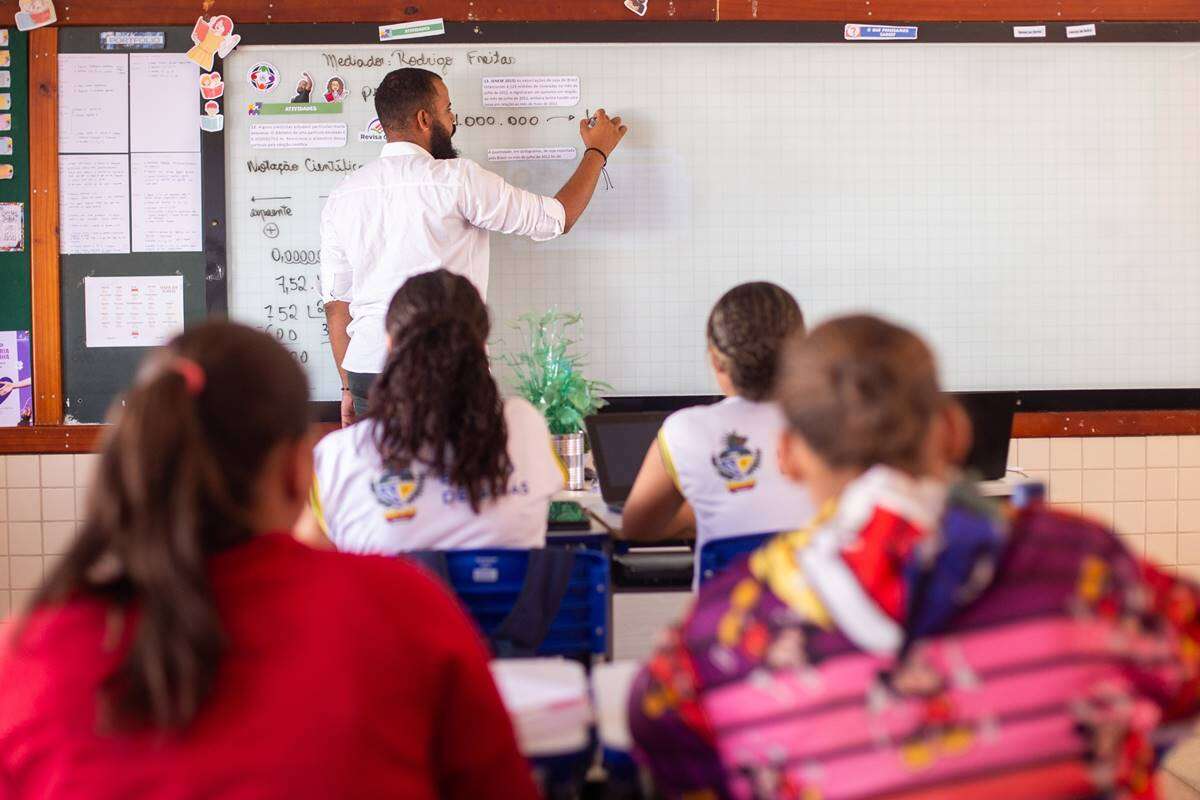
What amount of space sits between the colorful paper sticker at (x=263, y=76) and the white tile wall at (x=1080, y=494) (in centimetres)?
140

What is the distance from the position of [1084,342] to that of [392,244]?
96.5 inches

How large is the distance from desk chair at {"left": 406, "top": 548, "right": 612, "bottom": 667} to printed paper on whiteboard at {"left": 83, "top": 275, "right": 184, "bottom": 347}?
95.9 inches

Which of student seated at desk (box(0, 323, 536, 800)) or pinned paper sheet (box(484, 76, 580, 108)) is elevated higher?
pinned paper sheet (box(484, 76, 580, 108))

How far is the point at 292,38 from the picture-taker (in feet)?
12.5

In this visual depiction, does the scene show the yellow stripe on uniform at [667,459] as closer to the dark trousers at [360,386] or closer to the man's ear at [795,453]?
the man's ear at [795,453]

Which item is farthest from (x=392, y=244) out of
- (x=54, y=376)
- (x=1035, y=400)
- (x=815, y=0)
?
(x=1035, y=400)

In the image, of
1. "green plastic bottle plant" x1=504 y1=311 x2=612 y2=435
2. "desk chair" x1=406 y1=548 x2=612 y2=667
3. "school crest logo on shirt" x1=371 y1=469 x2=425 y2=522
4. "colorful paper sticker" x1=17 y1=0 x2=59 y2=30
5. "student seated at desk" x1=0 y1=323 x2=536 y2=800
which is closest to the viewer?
"student seated at desk" x1=0 y1=323 x2=536 y2=800

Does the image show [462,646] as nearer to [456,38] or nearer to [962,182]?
[456,38]

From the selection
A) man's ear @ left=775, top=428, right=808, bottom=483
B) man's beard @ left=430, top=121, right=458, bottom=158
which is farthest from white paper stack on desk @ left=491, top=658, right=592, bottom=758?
man's beard @ left=430, top=121, right=458, bottom=158

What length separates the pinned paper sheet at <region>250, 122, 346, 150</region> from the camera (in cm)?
384

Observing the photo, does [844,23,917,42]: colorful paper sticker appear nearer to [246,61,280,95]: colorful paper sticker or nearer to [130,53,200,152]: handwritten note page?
[246,61,280,95]: colorful paper sticker

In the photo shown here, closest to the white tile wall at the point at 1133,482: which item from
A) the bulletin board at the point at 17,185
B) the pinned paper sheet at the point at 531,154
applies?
the pinned paper sheet at the point at 531,154

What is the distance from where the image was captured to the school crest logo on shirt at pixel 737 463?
211cm

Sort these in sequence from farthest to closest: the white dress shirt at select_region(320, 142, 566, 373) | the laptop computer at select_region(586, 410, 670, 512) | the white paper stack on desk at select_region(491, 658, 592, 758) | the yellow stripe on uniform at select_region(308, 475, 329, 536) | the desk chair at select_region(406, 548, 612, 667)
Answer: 1. the white dress shirt at select_region(320, 142, 566, 373)
2. the laptop computer at select_region(586, 410, 670, 512)
3. the yellow stripe on uniform at select_region(308, 475, 329, 536)
4. the desk chair at select_region(406, 548, 612, 667)
5. the white paper stack on desk at select_region(491, 658, 592, 758)
